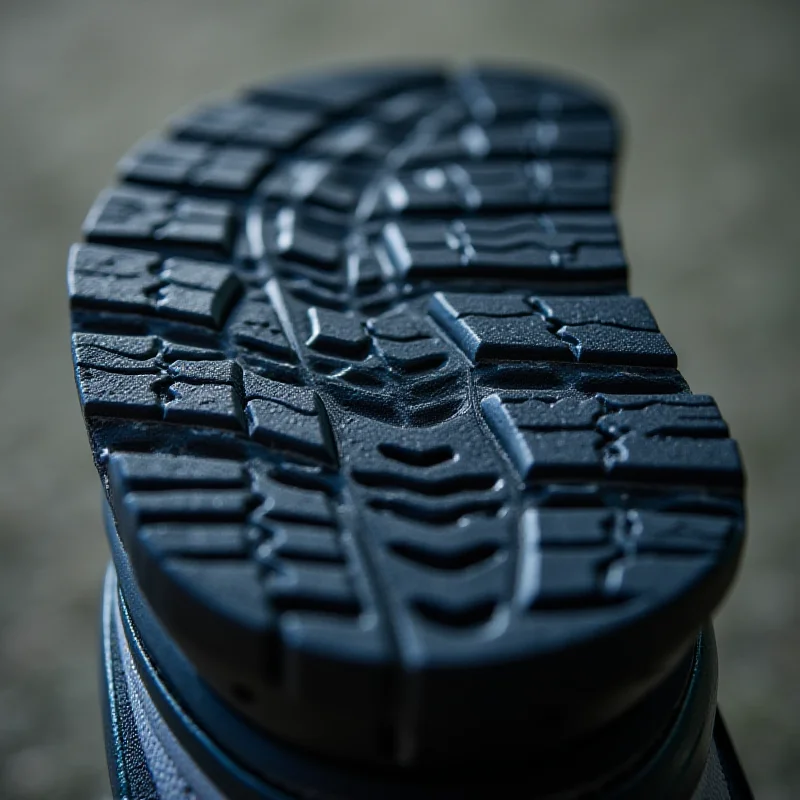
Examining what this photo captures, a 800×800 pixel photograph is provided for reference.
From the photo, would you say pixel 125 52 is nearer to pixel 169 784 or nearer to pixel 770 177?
pixel 770 177

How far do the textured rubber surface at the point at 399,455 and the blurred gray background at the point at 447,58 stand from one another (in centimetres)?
59

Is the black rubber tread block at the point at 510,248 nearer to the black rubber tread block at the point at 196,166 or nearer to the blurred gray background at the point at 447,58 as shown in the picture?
the black rubber tread block at the point at 196,166

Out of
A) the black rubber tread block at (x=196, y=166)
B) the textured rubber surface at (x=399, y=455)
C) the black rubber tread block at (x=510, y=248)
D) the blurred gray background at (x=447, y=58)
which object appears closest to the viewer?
the textured rubber surface at (x=399, y=455)

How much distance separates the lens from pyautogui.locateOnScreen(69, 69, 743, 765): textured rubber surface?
1.89ft

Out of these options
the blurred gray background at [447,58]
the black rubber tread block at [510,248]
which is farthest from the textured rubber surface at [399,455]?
the blurred gray background at [447,58]

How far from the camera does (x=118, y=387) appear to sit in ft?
2.48

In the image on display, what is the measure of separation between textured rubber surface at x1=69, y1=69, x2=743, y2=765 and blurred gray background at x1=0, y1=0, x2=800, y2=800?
59 cm

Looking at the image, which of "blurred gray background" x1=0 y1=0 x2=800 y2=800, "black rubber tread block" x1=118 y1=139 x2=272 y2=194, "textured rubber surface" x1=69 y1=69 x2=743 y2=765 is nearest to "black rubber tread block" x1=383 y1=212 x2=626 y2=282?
"textured rubber surface" x1=69 y1=69 x2=743 y2=765

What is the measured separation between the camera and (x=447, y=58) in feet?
10.2

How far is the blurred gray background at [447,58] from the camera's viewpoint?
1.32 metres

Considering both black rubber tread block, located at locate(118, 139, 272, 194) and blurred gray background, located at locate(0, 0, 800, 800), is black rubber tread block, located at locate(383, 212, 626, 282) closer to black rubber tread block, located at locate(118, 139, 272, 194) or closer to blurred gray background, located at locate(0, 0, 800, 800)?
black rubber tread block, located at locate(118, 139, 272, 194)

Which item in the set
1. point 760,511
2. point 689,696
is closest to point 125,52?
point 760,511

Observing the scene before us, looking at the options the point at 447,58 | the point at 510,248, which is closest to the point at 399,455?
the point at 510,248

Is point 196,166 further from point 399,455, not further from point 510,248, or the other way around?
point 399,455
